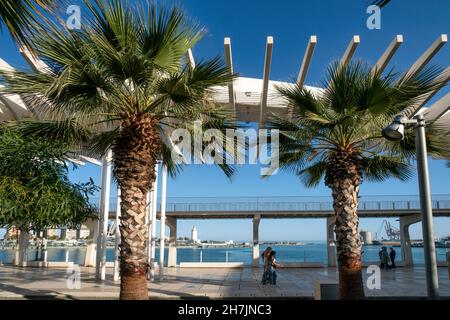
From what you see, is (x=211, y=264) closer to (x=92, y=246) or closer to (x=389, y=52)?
(x=92, y=246)

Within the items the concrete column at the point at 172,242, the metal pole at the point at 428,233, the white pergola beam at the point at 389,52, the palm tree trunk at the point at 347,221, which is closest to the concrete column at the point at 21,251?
the concrete column at the point at 172,242

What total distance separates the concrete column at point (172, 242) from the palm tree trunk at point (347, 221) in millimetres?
17697

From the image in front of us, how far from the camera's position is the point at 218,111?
929cm

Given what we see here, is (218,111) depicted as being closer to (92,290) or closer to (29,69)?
(29,69)

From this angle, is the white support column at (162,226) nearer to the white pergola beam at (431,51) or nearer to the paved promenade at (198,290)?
the paved promenade at (198,290)

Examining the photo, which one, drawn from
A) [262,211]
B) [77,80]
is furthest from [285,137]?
[262,211]

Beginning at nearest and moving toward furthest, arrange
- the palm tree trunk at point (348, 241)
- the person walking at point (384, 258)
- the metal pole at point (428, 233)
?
the metal pole at point (428, 233) < the palm tree trunk at point (348, 241) < the person walking at point (384, 258)

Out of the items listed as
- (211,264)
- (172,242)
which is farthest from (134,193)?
(172,242)

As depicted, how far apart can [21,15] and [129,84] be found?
5731mm

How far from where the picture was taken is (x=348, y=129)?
9.58m

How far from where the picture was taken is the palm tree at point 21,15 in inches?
99.3

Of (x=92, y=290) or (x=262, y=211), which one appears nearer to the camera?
(x=92, y=290)

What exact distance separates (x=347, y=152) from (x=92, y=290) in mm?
8718

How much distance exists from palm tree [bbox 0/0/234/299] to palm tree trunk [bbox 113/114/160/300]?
0.06 ft
